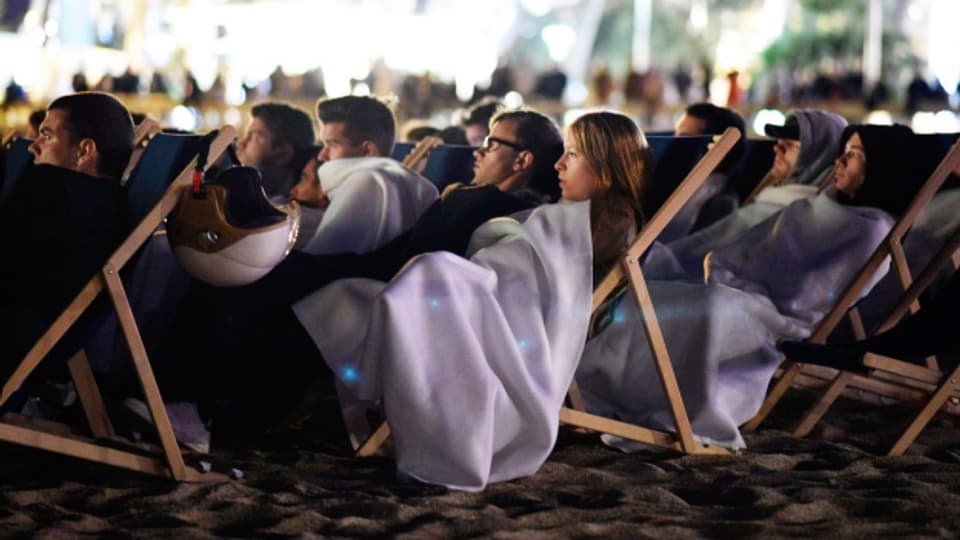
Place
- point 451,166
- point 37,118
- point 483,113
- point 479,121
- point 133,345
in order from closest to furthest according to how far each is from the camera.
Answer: point 133,345, point 451,166, point 37,118, point 479,121, point 483,113

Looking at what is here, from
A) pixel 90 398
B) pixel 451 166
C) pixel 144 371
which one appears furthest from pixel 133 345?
pixel 451 166

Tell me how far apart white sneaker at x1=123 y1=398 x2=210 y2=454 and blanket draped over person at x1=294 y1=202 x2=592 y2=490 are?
0.43 metres

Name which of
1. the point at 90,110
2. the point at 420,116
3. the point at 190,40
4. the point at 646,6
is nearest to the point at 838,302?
the point at 90,110

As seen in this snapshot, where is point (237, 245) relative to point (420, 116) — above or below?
above

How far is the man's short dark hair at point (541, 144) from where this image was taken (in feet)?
18.2

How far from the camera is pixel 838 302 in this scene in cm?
572

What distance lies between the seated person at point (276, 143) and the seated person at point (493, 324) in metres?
1.52

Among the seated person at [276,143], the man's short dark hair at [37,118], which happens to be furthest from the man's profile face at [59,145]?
the man's short dark hair at [37,118]

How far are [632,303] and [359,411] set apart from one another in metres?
1.09

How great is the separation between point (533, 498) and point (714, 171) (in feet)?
9.19

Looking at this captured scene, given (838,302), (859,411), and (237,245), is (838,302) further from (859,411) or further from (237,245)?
(237,245)

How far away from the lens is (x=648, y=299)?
5.14 metres

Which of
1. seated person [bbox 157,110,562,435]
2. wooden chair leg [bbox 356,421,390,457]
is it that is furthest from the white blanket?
wooden chair leg [bbox 356,421,390,457]

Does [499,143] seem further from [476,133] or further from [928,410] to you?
[476,133]
